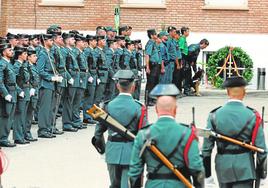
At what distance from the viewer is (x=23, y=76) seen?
54.0ft

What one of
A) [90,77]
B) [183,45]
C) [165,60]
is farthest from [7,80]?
[183,45]

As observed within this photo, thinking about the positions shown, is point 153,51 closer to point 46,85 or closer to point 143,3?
point 46,85

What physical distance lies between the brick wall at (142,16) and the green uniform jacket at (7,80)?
14.6 metres

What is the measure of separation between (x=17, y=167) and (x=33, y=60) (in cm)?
319

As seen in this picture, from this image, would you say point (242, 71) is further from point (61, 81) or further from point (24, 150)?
point (24, 150)

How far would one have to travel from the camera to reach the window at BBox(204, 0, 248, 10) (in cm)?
3131

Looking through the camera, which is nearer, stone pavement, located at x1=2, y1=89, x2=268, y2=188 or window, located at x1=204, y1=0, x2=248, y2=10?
stone pavement, located at x1=2, y1=89, x2=268, y2=188

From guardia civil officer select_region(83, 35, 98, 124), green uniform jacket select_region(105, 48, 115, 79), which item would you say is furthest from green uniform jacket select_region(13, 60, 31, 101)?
green uniform jacket select_region(105, 48, 115, 79)

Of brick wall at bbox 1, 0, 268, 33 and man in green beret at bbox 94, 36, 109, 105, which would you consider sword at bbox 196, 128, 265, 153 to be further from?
brick wall at bbox 1, 0, 268, 33

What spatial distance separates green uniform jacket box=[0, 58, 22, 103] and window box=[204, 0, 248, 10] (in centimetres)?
1617

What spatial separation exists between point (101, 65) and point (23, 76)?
3.94 meters

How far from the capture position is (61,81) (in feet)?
58.4

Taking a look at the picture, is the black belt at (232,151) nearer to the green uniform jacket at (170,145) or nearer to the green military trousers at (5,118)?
the green uniform jacket at (170,145)

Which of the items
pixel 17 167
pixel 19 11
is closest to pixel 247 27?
pixel 19 11
